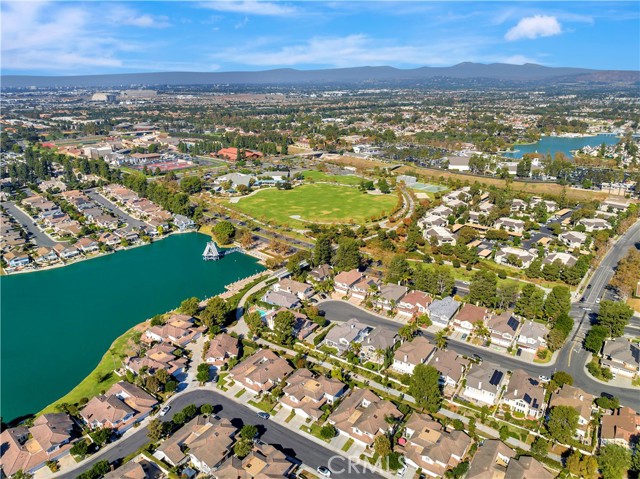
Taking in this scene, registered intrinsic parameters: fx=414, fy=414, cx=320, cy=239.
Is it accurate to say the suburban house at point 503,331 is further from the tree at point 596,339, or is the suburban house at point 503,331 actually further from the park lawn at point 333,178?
the park lawn at point 333,178

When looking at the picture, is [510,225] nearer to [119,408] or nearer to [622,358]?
[622,358]

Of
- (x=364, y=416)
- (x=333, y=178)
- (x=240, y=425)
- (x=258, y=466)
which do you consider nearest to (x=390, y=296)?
(x=364, y=416)

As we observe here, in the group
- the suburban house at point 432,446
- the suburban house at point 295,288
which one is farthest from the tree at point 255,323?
the suburban house at point 432,446

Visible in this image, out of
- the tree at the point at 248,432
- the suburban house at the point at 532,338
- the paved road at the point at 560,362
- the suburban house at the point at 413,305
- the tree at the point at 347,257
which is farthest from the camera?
the tree at the point at 347,257

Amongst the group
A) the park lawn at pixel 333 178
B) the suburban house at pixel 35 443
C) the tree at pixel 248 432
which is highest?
the park lawn at pixel 333 178

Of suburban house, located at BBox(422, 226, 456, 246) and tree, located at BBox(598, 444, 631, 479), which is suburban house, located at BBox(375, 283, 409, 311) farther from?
tree, located at BBox(598, 444, 631, 479)

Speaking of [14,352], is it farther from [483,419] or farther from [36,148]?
[36,148]

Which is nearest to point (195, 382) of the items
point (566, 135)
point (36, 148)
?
point (36, 148)
